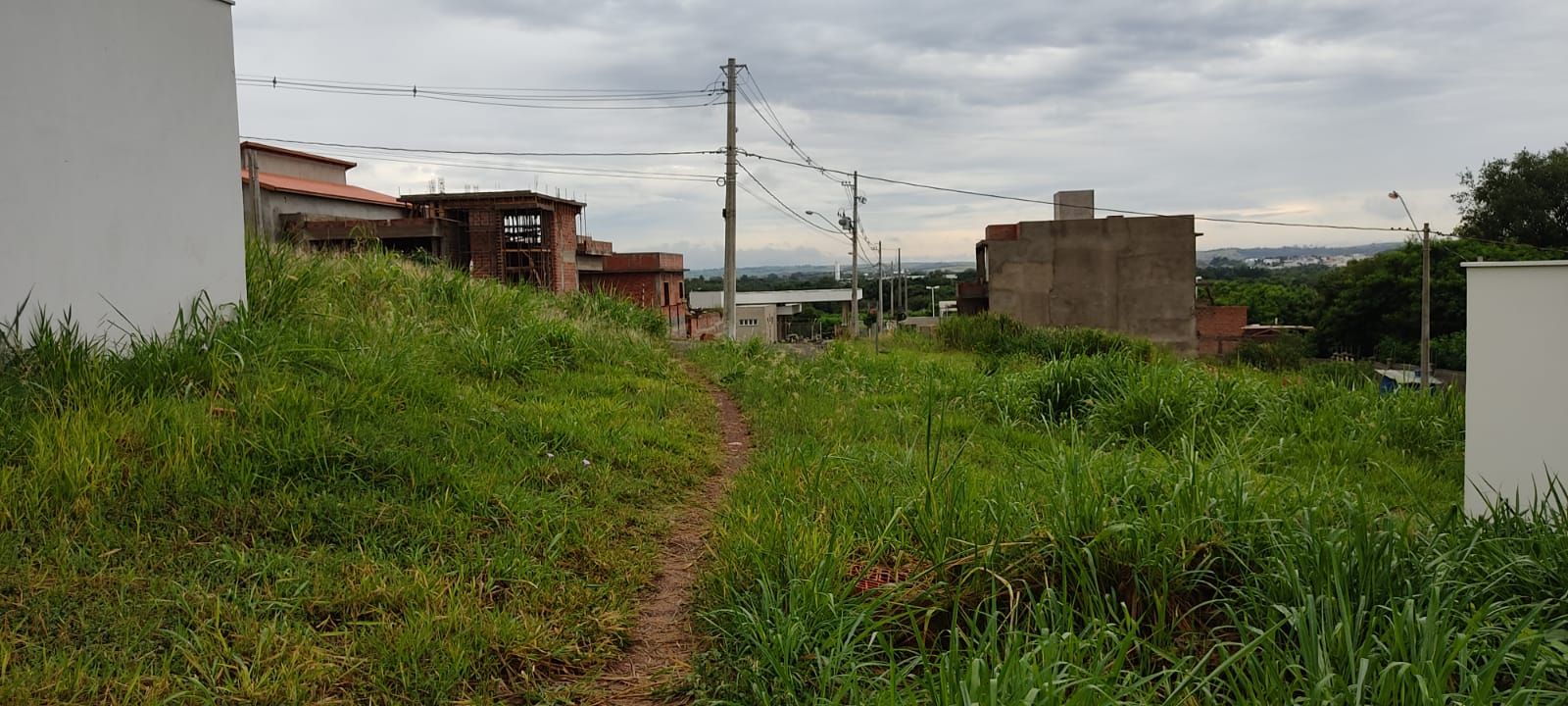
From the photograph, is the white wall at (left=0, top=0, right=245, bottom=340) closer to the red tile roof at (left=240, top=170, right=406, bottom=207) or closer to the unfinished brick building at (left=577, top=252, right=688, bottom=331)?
the red tile roof at (left=240, top=170, right=406, bottom=207)

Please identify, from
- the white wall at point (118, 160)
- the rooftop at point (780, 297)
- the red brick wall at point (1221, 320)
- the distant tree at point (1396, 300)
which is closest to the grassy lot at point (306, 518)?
the white wall at point (118, 160)

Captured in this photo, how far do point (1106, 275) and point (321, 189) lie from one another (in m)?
28.4

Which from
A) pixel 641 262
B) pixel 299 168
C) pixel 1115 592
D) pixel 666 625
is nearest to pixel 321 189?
pixel 299 168

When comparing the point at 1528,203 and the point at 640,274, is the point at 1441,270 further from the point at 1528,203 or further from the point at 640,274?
the point at 640,274

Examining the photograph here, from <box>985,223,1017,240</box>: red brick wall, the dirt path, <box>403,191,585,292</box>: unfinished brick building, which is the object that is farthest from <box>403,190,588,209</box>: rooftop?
the dirt path

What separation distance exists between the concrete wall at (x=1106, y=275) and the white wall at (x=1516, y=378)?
98.8 feet

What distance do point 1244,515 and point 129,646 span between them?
378 cm

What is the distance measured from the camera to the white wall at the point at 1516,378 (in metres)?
5.40

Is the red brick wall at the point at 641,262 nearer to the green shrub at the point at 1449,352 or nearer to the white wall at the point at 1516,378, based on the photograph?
the green shrub at the point at 1449,352

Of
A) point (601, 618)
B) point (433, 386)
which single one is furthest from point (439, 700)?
point (433, 386)

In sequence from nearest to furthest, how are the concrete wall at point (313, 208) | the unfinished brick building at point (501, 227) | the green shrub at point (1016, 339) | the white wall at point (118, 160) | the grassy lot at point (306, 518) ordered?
the grassy lot at point (306, 518) < the white wall at point (118, 160) < the green shrub at point (1016, 339) < the concrete wall at point (313, 208) < the unfinished brick building at point (501, 227)

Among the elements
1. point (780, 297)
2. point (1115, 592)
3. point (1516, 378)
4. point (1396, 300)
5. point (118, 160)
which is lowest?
point (1115, 592)

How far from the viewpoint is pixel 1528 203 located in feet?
145

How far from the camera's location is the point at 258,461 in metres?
4.54
